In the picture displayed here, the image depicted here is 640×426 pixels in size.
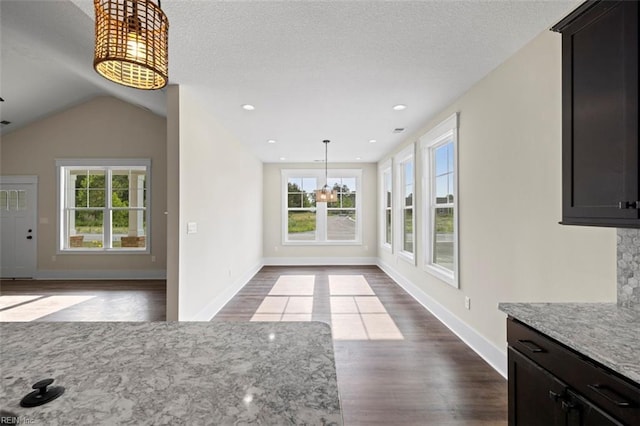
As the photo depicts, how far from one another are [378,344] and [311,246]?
195 inches

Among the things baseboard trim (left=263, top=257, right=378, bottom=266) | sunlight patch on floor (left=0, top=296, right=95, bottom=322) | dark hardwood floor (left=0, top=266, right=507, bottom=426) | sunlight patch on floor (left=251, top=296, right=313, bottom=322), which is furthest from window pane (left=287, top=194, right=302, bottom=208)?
sunlight patch on floor (left=0, top=296, right=95, bottom=322)

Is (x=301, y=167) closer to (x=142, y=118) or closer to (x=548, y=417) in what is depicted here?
(x=142, y=118)

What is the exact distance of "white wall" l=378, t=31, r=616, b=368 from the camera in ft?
6.62

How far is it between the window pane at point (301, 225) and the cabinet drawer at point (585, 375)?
6835 millimetres

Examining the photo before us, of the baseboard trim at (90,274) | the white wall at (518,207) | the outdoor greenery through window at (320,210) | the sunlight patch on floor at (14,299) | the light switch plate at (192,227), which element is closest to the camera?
the white wall at (518,207)

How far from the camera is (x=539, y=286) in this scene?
7.64 ft

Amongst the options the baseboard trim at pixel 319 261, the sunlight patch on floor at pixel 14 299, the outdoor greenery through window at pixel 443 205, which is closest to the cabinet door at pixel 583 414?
the outdoor greenery through window at pixel 443 205

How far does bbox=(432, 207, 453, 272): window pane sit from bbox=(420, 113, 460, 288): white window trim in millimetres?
68

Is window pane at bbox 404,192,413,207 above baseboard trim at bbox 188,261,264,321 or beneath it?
above

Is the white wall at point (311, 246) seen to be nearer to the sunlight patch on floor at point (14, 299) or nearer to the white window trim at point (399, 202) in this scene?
the white window trim at point (399, 202)

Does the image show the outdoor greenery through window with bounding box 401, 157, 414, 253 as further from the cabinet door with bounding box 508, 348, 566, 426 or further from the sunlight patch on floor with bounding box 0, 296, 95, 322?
the sunlight patch on floor with bounding box 0, 296, 95, 322

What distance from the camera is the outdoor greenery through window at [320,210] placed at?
27.0 ft

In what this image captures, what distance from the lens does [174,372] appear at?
0.83 meters

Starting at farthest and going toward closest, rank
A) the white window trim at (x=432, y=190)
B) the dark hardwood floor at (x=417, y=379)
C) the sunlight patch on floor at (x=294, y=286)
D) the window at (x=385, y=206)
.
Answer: the window at (x=385, y=206)
the sunlight patch on floor at (x=294, y=286)
the white window trim at (x=432, y=190)
the dark hardwood floor at (x=417, y=379)
